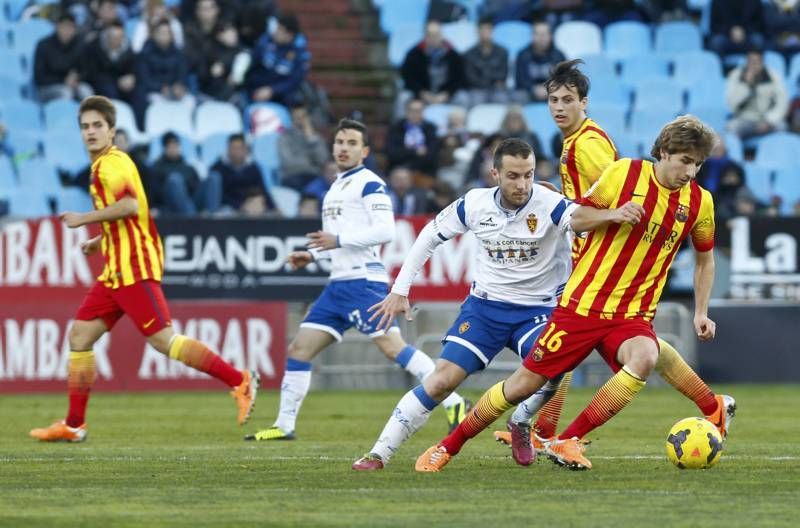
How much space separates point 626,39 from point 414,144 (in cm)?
452

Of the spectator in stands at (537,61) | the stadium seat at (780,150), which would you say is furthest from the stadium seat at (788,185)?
the spectator in stands at (537,61)

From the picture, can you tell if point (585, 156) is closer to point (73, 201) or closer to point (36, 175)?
point (73, 201)

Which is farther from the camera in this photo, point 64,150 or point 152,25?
point 152,25

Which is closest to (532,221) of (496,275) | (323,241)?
(496,275)

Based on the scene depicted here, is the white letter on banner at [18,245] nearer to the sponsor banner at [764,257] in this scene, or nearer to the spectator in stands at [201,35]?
the spectator in stands at [201,35]

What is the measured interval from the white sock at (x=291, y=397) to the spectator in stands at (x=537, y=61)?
35.8 ft

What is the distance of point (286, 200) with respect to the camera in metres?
20.2

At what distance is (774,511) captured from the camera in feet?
24.5

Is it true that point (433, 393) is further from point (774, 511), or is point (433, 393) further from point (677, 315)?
point (677, 315)

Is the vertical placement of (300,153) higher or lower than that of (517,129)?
lower

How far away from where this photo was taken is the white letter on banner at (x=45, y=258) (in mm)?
17812

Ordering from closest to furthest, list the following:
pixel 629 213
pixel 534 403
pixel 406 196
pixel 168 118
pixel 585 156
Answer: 1. pixel 629 213
2. pixel 534 403
3. pixel 585 156
4. pixel 406 196
5. pixel 168 118

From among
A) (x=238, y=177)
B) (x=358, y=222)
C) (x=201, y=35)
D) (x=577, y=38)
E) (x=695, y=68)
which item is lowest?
(x=358, y=222)

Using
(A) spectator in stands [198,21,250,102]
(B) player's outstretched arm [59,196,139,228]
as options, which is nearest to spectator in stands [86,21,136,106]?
(A) spectator in stands [198,21,250,102]
